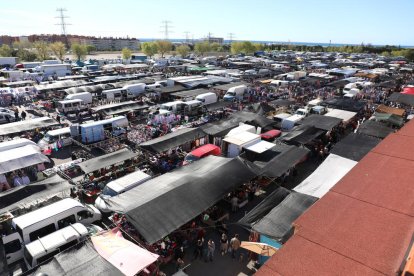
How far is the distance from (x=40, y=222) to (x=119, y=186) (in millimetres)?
3612

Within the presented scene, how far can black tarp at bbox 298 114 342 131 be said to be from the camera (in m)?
21.0

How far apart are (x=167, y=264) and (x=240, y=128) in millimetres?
11508

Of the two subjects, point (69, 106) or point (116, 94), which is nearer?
point (69, 106)

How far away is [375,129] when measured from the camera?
2059 centimetres

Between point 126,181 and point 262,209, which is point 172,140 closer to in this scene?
point 126,181

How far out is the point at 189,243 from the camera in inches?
455

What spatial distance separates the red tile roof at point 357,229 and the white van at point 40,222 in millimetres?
8389

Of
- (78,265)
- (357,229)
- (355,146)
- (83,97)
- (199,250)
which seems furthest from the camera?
(83,97)

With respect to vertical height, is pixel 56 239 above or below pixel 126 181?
below

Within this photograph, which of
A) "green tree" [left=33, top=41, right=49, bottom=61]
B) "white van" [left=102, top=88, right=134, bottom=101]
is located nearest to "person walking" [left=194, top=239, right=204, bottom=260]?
"white van" [left=102, top=88, right=134, bottom=101]

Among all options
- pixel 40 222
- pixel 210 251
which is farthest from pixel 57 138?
pixel 210 251

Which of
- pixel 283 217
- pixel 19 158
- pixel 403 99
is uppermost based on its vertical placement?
pixel 403 99

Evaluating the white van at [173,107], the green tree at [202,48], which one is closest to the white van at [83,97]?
the white van at [173,107]

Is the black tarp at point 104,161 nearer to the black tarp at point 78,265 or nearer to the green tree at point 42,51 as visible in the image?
the black tarp at point 78,265
